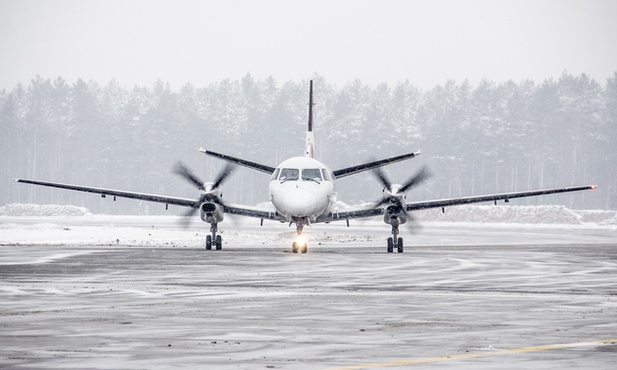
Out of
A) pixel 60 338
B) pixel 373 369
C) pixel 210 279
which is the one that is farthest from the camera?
pixel 210 279

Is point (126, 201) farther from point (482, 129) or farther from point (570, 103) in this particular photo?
point (570, 103)

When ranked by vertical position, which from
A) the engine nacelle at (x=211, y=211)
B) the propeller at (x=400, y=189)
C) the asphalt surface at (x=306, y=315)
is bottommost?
the asphalt surface at (x=306, y=315)

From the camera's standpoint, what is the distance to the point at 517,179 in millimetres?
155875

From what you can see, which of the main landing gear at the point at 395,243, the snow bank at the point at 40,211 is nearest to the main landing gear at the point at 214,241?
the main landing gear at the point at 395,243

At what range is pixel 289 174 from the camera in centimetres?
3716

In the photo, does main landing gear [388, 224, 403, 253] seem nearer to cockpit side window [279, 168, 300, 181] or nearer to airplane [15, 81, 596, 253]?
airplane [15, 81, 596, 253]

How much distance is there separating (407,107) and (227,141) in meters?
27.5

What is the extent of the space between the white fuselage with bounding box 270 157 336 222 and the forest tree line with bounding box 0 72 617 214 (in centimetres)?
10809

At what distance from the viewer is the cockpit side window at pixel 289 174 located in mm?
37000

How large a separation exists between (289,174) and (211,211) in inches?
145

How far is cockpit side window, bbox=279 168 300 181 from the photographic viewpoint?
37.0 metres

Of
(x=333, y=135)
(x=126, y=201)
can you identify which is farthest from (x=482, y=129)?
(x=126, y=201)

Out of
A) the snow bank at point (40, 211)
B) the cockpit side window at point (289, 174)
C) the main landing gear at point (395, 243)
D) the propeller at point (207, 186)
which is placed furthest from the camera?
the snow bank at point (40, 211)

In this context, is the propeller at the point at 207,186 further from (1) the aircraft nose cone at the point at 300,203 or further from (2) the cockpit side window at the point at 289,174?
(1) the aircraft nose cone at the point at 300,203
